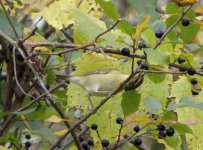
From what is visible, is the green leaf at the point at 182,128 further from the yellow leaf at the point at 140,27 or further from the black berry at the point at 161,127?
the yellow leaf at the point at 140,27

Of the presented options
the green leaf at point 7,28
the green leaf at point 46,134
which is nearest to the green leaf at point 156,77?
the green leaf at point 7,28

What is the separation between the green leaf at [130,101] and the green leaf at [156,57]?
18 centimetres

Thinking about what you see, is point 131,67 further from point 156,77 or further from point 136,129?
point 136,129

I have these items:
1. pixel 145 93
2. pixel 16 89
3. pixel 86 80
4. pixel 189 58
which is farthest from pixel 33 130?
pixel 189 58

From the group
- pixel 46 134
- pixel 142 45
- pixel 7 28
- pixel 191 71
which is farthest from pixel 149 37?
pixel 46 134

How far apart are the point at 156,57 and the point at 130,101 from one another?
217 millimetres

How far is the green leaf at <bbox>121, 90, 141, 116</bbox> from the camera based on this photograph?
1.56m

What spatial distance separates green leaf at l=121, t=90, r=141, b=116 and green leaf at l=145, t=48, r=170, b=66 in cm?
18

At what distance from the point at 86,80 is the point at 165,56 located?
0.35 m

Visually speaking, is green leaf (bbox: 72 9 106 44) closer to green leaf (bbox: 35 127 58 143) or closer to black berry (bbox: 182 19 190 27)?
black berry (bbox: 182 19 190 27)

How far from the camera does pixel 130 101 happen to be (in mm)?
1566

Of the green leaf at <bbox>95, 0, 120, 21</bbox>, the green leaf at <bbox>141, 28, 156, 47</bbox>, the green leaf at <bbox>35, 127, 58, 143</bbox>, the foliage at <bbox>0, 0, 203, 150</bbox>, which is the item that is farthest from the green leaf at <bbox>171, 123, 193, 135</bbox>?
the green leaf at <bbox>35, 127, 58, 143</bbox>

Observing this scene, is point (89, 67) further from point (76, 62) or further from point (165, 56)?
point (165, 56)

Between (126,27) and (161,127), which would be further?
(161,127)
